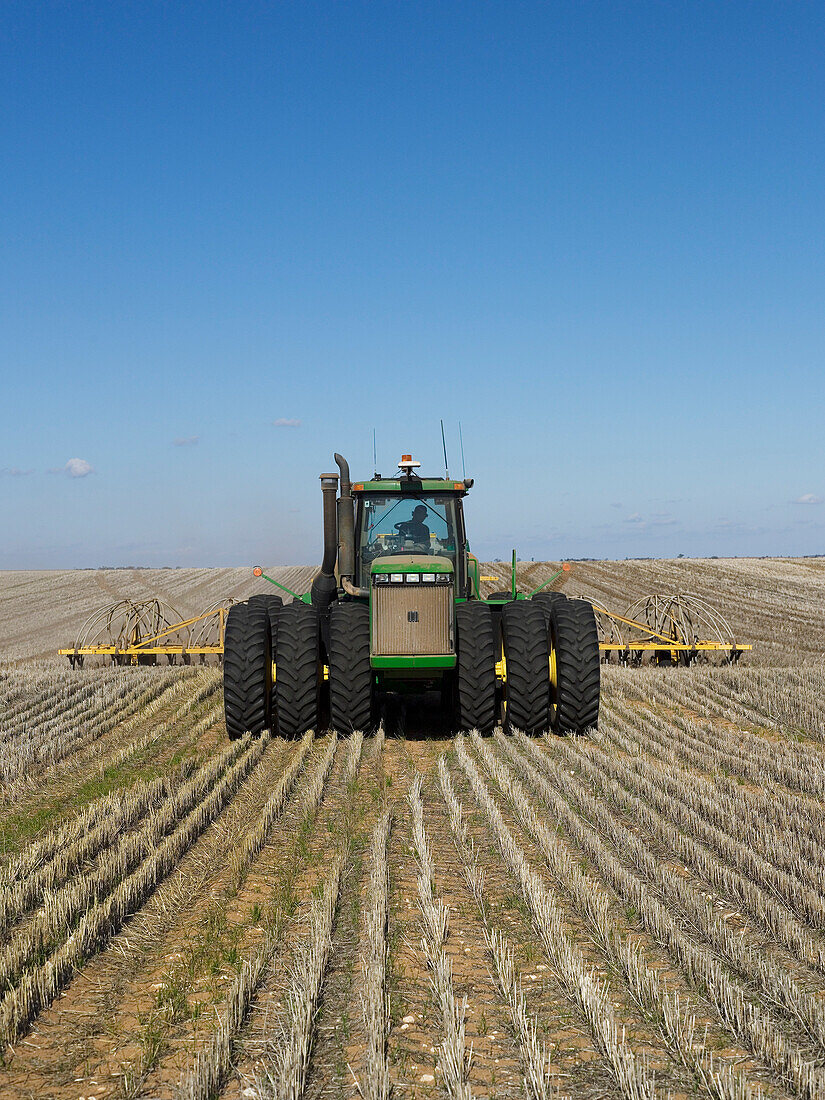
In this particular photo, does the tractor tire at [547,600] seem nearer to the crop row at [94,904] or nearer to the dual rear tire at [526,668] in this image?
the dual rear tire at [526,668]

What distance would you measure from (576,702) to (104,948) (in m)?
5.58

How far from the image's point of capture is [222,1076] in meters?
3.16

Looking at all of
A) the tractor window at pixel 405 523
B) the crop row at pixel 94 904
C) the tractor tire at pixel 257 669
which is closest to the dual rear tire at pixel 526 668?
the tractor window at pixel 405 523

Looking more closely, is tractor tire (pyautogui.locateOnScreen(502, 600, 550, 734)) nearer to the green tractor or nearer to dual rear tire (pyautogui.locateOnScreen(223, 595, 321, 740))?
the green tractor

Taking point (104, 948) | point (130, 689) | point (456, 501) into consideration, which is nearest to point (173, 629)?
point (130, 689)

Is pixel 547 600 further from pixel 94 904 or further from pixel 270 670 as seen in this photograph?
pixel 94 904

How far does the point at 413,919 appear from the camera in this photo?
457 centimetres

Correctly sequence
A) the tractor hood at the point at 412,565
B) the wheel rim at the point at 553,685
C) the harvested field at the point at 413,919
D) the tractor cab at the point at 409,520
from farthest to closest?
1. the tractor cab at the point at 409,520
2. the wheel rim at the point at 553,685
3. the tractor hood at the point at 412,565
4. the harvested field at the point at 413,919

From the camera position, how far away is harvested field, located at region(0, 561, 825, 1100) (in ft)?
10.7

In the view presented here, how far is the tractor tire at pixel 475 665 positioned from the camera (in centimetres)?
853

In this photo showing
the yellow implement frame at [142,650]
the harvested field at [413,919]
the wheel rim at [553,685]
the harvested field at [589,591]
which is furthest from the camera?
the harvested field at [589,591]

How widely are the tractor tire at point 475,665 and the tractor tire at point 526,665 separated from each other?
0.22 m

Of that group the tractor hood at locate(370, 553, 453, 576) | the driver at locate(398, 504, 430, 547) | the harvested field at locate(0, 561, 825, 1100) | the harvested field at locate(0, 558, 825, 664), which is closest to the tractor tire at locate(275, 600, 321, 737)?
the harvested field at locate(0, 561, 825, 1100)

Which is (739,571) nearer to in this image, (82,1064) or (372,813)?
(372,813)
